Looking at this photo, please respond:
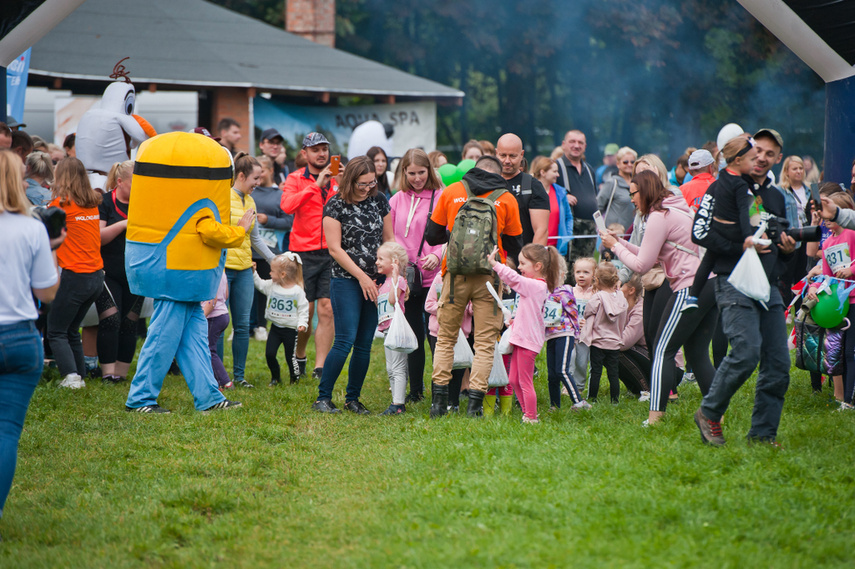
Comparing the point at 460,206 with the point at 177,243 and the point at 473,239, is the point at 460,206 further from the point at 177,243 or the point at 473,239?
the point at 177,243

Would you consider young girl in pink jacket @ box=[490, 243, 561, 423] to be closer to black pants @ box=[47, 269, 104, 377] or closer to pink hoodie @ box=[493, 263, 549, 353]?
pink hoodie @ box=[493, 263, 549, 353]

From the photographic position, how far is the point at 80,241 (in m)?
8.05

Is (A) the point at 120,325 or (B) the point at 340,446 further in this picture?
(A) the point at 120,325

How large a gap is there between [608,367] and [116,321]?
4655mm

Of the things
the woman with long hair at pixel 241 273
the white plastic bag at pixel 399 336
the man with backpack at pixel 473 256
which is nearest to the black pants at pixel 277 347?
the woman with long hair at pixel 241 273

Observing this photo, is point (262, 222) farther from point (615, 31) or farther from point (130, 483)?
point (615, 31)

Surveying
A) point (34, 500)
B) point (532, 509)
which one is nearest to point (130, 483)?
point (34, 500)

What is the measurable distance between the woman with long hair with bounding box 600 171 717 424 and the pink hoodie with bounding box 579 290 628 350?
1.12m

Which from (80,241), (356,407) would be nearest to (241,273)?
(80,241)

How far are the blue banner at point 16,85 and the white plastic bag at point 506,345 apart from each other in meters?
7.01

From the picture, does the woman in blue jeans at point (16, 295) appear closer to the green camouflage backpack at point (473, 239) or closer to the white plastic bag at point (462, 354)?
the green camouflage backpack at point (473, 239)

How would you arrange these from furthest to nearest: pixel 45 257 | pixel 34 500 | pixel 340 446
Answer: pixel 340 446 → pixel 34 500 → pixel 45 257

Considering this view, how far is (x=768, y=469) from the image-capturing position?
17.2ft

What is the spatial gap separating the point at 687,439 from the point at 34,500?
408 cm
